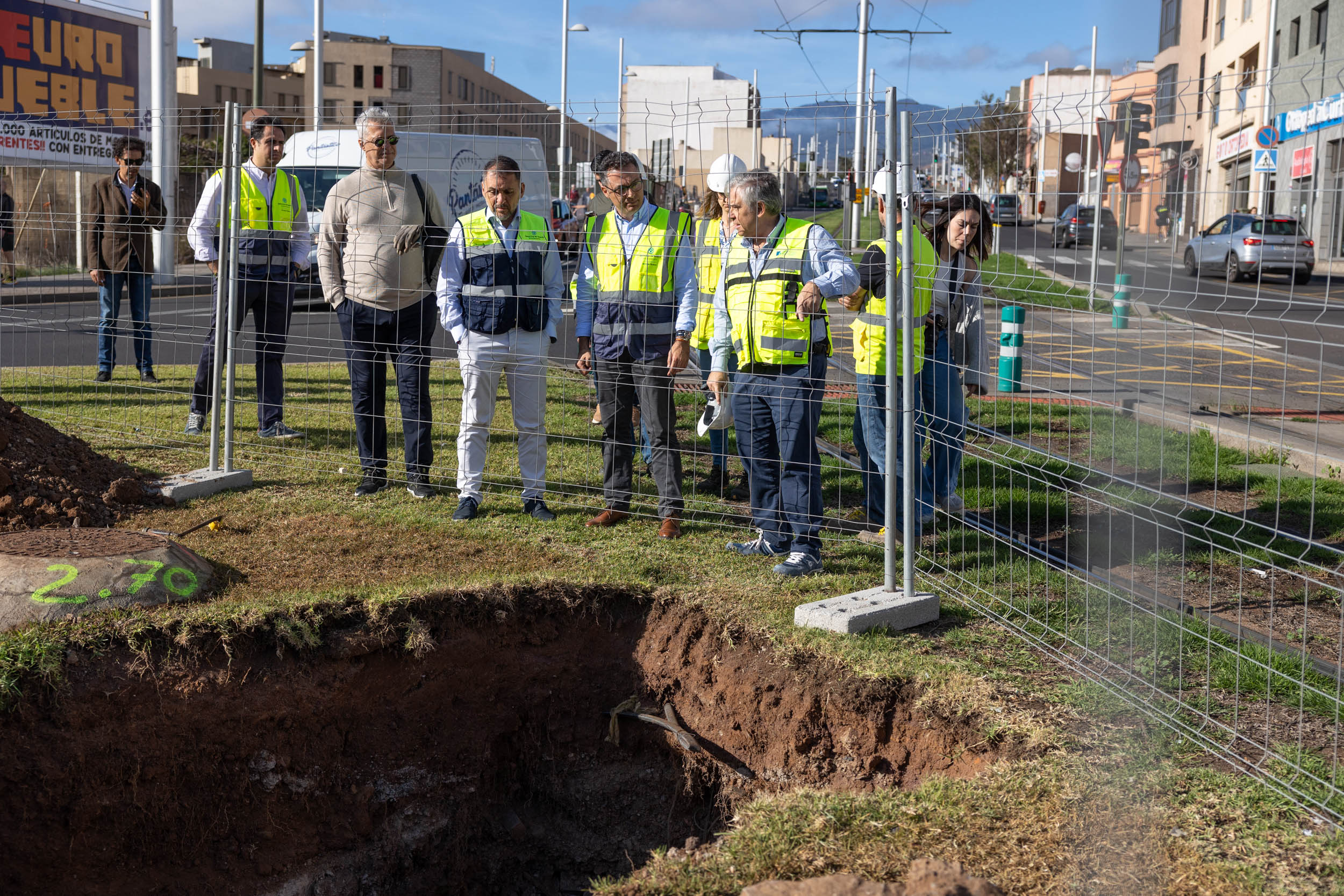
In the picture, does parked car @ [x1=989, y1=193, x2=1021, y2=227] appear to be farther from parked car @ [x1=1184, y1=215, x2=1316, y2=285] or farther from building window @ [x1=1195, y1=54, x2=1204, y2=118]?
building window @ [x1=1195, y1=54, x2=1204, y2=118]

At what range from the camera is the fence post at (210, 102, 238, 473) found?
6230 millimetres

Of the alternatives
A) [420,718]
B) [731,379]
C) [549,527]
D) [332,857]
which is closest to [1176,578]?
[731,379]

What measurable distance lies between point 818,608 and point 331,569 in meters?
2.27

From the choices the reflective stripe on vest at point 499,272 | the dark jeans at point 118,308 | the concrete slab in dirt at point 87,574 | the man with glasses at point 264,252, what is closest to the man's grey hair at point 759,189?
the reflective stripe on vest at point 499,272

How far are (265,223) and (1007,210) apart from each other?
16.1ft

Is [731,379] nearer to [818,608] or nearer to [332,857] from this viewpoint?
[818,608]

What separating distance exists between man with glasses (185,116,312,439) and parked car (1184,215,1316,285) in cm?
554

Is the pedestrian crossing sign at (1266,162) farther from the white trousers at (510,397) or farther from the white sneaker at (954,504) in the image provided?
the white trousers at (510,397)

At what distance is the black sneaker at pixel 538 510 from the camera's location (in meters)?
6.15

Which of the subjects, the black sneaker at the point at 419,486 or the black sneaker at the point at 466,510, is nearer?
the black sneaker at the point at 466,510

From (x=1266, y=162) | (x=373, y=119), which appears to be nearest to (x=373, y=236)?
(x=373, y=119)

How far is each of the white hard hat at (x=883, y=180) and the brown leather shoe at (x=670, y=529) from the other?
6.81ft

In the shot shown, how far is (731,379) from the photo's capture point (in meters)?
5.42

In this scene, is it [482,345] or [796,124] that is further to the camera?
[482,345]
